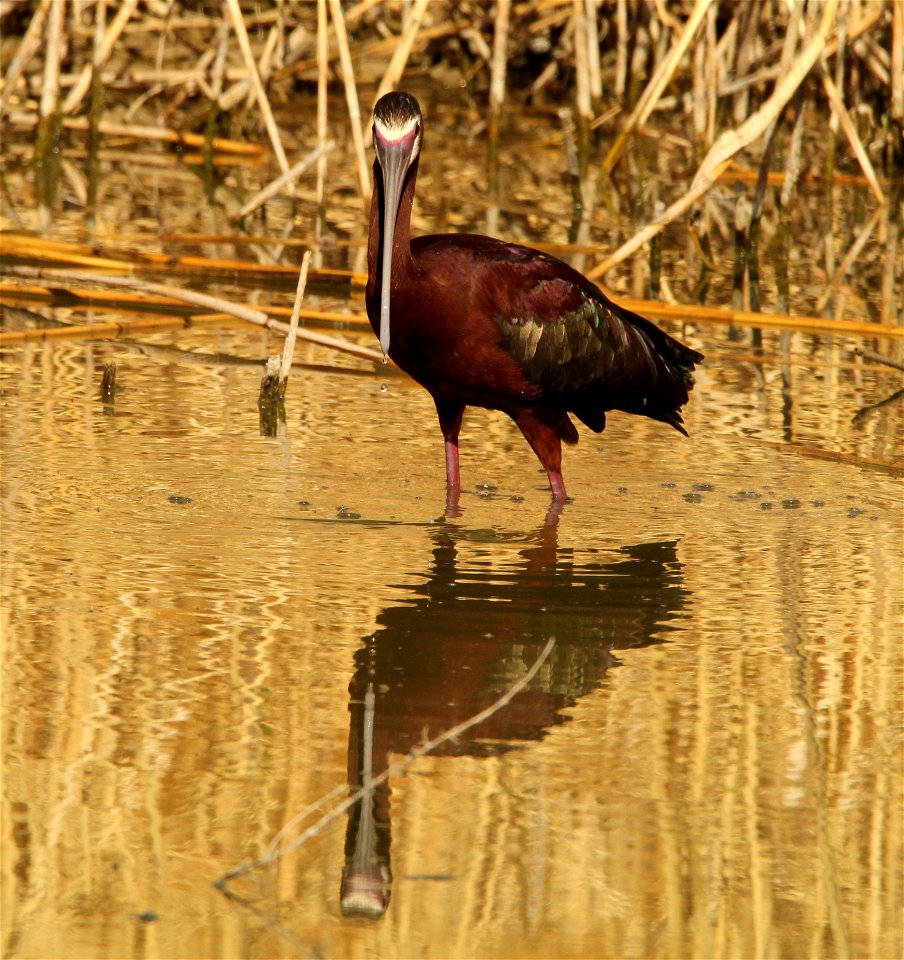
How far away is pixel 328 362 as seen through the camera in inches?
304

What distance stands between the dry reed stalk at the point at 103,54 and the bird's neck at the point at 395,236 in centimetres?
585

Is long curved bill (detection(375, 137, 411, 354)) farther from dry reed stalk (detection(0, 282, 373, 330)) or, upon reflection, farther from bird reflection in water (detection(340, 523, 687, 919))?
dry reed stalk (detection(0, 282, 373, 330))

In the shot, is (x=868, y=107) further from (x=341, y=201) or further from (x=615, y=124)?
(x=341, y=201)

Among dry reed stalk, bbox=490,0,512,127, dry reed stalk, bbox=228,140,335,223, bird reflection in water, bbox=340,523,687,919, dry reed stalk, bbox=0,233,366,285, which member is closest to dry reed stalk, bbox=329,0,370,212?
dry reed stalk, bbox=228,140,335,223

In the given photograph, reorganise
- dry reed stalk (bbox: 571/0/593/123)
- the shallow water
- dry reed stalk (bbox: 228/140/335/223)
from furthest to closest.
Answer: dry reed stalk (bbox: 571/0/593/123), dry reed stalk (bbox: 228/140/335/223), the shallow water

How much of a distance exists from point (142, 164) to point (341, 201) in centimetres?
193

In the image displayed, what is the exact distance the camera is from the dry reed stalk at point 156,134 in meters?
13.0

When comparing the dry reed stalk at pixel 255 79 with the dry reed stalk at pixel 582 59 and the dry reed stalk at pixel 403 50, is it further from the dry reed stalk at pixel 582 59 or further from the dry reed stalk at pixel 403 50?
the dry reed stalk at pixel 582 59

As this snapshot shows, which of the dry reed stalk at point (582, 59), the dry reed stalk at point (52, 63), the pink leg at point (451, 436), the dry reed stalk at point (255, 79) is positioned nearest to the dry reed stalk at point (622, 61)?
the dry reed stalk at point (582, 59)

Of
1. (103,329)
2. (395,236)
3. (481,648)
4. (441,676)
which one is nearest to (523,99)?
(103,329)

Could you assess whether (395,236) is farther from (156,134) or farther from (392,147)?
(156,134)

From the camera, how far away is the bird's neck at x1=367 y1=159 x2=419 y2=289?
5641 millimetres

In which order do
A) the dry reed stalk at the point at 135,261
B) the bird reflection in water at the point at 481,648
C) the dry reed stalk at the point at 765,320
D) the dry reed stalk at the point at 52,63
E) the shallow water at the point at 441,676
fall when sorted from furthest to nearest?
the dry reed stalk at the point at 52,63
the dry reed stalk at the point at 135,261
the dry reed stalk at the point at 765,320
the bird reflection in water at the point at 481,648
the shallow water at the point at 441,676

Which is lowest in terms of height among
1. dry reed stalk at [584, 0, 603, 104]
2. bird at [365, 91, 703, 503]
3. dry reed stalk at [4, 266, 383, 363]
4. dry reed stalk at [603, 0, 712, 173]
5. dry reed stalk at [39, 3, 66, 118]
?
bird at [365, 91, 703, 503]
